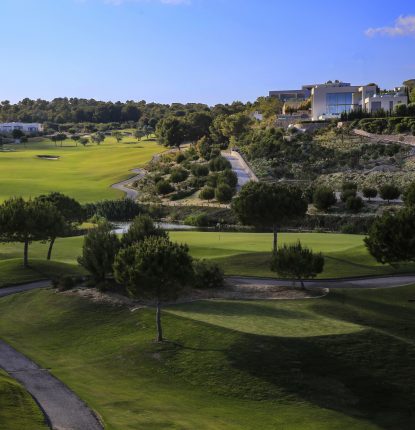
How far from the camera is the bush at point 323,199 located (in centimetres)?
7250

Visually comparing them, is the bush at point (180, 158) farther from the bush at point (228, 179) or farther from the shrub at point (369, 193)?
the shrub at point (369, 193)

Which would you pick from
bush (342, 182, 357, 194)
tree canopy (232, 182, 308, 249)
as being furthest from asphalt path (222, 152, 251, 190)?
tree canopy (232, 182, 308, 249)

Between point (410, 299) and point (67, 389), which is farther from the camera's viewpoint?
point (410, 299)

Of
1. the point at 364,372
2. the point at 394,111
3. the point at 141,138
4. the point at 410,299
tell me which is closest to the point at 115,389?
the point at 364,372

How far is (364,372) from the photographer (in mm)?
24859

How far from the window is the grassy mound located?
3704 inches

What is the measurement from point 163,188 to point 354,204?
33201 millimetres

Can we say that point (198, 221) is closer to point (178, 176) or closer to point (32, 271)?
point (178, 176)

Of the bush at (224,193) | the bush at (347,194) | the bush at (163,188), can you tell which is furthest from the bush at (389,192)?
the bush at (163,188)

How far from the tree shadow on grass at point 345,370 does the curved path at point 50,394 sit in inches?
249

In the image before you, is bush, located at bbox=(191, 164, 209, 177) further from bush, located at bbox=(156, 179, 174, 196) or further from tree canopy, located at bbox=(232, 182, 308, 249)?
tree canopy, located at bbox=(232, 182, 308, 249)

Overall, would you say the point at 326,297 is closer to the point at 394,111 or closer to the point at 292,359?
the point at 292,359

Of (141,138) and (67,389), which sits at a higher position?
(141,138)

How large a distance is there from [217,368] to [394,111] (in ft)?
293
